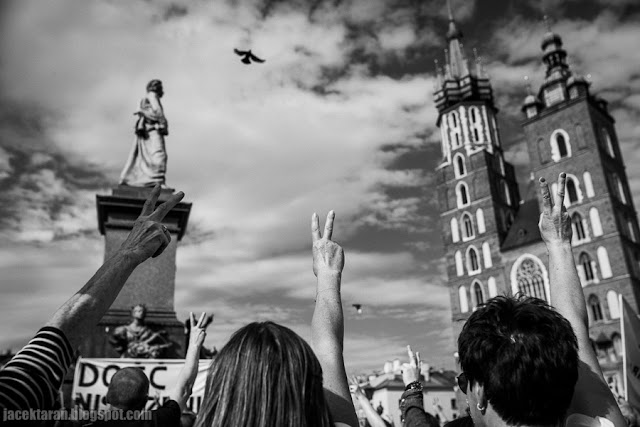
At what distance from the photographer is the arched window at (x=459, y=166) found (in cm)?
4853

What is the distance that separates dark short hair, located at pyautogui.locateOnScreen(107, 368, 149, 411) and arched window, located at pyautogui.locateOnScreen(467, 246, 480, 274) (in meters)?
44.0

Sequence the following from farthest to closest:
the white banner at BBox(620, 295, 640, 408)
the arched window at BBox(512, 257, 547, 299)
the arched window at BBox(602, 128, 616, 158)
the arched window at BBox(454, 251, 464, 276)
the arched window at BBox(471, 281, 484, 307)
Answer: the arched window at BBox(454, 251, 464, 276) → the arched window at BBox(471, 281, 484, 307) → the arched window at BBox(602, 128, 616, 158) → the arched window at BBox(512, 257, 547, 299) → the white banner at BBox(620, 295, 640, 408)

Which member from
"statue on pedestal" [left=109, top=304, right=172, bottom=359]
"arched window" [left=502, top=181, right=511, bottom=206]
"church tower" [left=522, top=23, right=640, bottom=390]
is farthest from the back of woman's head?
"arched window" [left=502, top=181, right=511, bottom=206]

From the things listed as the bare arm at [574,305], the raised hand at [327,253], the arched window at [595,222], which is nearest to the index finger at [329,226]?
the raised hand at [327,253]

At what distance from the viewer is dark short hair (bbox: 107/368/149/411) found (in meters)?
2.48

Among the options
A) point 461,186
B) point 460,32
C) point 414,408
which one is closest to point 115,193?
point 414,408

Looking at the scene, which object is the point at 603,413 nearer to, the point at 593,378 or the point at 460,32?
the point at 593,378

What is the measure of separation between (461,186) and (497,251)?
756 centimetres

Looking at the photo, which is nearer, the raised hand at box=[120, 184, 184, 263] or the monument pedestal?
the raised hand at box=[120, 184, 184, 263]

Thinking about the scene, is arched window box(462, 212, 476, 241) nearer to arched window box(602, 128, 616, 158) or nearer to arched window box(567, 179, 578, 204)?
arched window box(567, 179, 578, 204)

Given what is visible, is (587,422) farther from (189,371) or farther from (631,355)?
(631,355)

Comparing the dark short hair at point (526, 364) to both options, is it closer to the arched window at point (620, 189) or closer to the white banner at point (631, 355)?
the white banner at point (631, 355)

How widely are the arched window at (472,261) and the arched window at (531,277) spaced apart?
391cm

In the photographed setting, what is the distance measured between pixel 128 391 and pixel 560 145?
4536 cm
